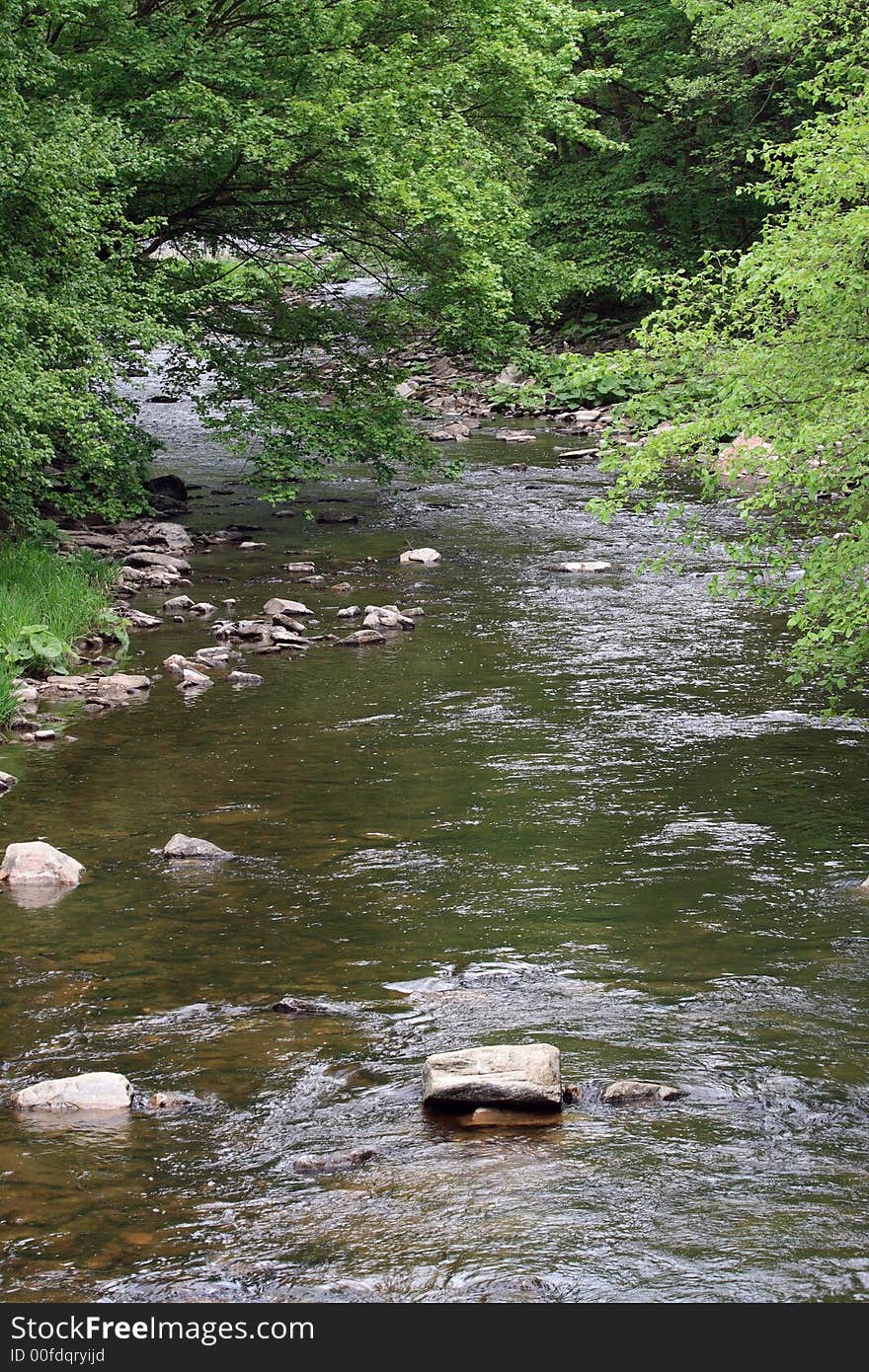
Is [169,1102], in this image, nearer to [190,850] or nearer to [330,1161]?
[330,1161]

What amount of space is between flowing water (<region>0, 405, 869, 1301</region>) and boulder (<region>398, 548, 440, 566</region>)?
489 centimetres

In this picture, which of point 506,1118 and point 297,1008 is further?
point 297,1008

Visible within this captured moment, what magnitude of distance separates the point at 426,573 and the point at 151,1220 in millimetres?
13775

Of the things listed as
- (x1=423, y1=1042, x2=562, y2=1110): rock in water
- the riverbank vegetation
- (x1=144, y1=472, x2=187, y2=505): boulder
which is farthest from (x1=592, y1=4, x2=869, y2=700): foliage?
(x1=144, y1=472, x2=187, y2=505): boulder

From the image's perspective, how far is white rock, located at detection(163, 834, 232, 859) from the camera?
350 inches

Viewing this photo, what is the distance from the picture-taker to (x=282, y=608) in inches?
629

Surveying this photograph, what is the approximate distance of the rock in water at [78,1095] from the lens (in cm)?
581

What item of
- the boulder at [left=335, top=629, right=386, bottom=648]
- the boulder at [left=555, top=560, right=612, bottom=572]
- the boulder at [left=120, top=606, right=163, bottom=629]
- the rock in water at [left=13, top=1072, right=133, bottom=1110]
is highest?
the rock in water at [left=13, top=1072, right=133, bottom=1110]

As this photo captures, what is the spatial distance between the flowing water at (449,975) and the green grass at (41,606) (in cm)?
140

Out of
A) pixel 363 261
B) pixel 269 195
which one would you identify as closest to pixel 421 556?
pixel 363 261

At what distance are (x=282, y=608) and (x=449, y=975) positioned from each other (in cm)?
931

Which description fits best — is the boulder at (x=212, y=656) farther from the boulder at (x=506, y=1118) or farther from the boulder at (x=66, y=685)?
the boulder at (x=506, y=1118)

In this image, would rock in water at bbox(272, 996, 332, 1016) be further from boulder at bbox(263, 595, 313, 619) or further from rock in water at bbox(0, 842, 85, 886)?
boulder at bbox(263, 595, 313, 619)

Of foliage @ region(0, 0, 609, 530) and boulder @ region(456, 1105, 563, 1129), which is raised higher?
foliage @ region(0, 0, 609, 530)
